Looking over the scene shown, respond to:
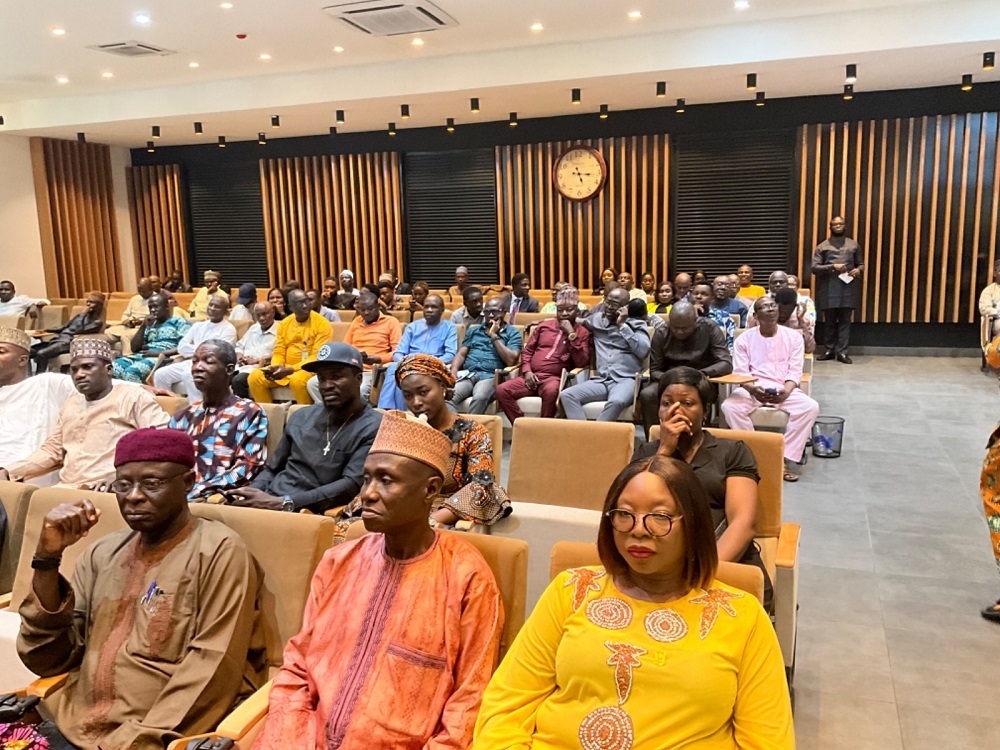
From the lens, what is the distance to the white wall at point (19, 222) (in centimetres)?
1207

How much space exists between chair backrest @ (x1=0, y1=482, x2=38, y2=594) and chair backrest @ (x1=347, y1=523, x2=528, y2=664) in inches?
69.8

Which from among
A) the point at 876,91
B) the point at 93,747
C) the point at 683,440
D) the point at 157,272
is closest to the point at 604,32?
the point at 876,91

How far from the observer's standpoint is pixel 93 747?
2025 mm

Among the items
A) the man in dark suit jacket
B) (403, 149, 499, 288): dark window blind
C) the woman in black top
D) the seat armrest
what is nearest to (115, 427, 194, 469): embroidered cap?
the seat armrest

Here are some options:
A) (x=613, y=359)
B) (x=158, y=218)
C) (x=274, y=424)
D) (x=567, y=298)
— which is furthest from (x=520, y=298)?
(x=158, y=218)

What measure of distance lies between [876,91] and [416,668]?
34.2 feet

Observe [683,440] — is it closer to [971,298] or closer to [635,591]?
[635,591]

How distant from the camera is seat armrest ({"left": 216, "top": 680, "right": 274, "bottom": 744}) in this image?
6.07 feet

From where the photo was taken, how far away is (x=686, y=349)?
221 inches

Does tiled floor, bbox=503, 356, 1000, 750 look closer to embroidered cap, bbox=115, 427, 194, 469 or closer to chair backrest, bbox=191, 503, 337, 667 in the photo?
chair backrest, bbox=191, 503, 337, 667

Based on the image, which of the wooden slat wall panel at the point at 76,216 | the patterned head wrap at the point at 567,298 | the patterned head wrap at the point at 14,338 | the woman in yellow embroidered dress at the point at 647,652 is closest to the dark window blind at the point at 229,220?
the wooden slat wall panel at the point at 76,216

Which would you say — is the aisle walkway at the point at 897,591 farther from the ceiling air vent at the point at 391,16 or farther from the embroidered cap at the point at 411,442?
the ceiling air vent at the point at 391,16

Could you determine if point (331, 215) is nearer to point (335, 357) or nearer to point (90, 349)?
point (90, 349)

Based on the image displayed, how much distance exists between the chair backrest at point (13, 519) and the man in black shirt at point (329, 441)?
811 mm
